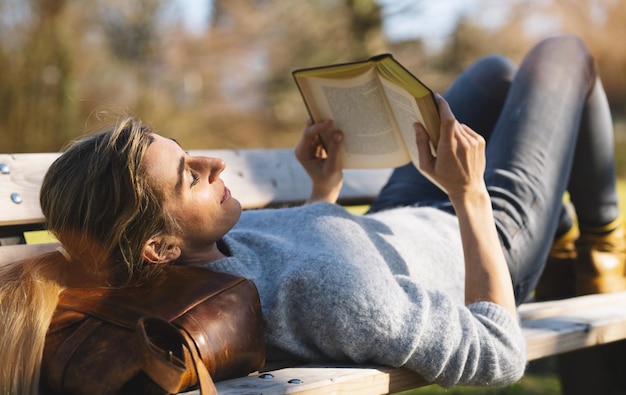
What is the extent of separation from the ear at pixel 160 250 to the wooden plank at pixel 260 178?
23.8 inches

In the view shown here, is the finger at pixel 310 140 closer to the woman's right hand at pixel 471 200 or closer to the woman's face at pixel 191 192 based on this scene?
the woman's right hand at pixel 471 200

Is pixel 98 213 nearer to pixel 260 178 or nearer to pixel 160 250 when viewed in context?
pixel 160 250

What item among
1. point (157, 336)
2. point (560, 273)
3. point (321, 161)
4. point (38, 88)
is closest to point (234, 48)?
point (38, 88)

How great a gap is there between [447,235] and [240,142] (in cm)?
1286

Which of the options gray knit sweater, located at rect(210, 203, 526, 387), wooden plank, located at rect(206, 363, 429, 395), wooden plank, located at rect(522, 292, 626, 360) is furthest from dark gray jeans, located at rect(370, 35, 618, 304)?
wooden plank, located at rect(206, 363, 429, 395)

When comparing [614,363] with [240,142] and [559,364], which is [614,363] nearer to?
[559,364]

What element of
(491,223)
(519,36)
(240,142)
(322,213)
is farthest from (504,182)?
(519,36)

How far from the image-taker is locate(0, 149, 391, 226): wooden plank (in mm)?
2105

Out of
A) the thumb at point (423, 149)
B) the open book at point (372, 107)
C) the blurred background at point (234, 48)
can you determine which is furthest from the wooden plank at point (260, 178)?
the blurred background at point (234, 48)

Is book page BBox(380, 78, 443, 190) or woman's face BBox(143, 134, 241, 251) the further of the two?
book page BBox(380, 78, 443, 190)

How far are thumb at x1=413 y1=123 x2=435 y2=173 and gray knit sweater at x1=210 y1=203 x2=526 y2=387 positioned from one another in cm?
22

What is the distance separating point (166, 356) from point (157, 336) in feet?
0.14

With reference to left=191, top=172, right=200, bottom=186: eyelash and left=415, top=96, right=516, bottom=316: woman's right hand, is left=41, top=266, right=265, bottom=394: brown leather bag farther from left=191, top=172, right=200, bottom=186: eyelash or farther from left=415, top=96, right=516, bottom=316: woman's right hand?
left=415, top=96, right=516, bottom=316: woman's right hand

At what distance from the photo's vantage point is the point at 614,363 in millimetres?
2850
